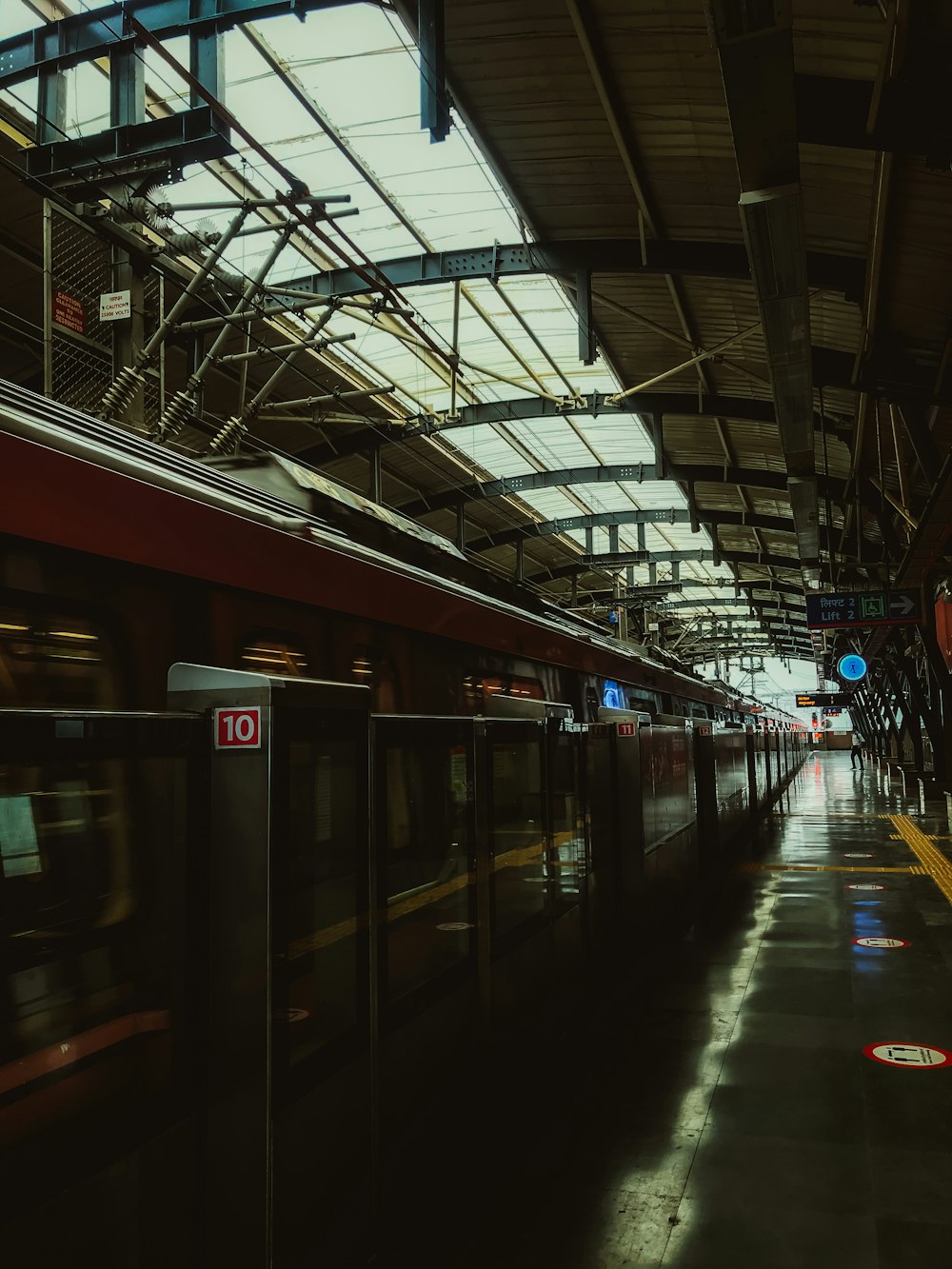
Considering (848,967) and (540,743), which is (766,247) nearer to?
(540,743)

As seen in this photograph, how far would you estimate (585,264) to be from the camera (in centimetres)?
1023

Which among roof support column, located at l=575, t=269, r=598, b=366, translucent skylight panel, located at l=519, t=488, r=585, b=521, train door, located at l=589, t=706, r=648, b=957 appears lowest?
train door, located at l=589, t=706, r=648, b=957

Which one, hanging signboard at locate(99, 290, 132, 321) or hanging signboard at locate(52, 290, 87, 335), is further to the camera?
hanging signboard at locate(52, 290, 87, 335)

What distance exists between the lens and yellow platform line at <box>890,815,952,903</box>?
1019 centimetres

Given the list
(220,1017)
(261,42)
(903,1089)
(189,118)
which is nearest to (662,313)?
(261,42)

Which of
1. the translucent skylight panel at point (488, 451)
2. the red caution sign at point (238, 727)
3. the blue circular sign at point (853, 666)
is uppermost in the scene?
the translucent skylight panel at point (488, 451)

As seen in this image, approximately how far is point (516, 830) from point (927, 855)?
9706mm

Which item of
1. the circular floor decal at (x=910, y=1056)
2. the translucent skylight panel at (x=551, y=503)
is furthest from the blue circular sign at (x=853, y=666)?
the circular floor decal at (x=910, y=1056)

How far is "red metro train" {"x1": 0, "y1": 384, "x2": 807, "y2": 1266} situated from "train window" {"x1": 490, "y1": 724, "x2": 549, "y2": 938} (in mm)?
22

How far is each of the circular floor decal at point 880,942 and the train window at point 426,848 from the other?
4.42 m

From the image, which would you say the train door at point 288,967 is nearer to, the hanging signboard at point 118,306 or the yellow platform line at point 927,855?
the hanging signboard at point 118,306

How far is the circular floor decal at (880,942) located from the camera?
7.24 meters

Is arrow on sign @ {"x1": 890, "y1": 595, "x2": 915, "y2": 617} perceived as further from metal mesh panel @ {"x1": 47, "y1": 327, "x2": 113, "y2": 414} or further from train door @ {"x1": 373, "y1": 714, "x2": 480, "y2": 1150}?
train door @ {"x1": 373, "y1": 714, "x2": 480, "y2": 1150}

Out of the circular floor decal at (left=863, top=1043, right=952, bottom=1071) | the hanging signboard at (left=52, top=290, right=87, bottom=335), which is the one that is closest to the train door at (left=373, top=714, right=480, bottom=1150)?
the circular floor decal at (left=863, top=1043, right=952, bottom=1071)
